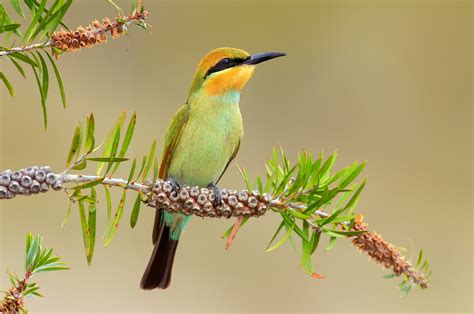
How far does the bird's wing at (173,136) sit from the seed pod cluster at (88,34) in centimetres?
82

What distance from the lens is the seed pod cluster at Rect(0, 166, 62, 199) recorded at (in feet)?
1.78

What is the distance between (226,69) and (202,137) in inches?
7.8

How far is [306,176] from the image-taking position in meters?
0.71

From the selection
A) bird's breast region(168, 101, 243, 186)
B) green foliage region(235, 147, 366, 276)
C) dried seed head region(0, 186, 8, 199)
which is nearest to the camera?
dried seed head region(0, 186, 8, 199)

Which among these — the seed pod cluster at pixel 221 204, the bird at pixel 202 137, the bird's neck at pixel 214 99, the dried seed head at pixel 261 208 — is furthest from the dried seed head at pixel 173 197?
the bird's neck at pixel 214 99

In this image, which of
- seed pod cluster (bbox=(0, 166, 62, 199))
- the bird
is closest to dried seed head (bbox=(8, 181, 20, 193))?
seed pod cluster (bbox=(0, 166, 62, 199))

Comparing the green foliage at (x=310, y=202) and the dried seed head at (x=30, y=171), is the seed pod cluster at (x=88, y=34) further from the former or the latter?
the green foliage at (x=310, y=202)

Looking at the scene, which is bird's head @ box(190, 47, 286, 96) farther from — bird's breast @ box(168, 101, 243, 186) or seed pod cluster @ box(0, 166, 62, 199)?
seed pod cluster @ box(0, 166, 62, 199)

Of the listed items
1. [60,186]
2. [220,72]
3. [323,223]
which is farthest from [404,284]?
[220,72]

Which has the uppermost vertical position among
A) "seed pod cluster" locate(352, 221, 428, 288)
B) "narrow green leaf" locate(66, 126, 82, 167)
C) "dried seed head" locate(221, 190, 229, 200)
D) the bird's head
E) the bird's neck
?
the bird's head

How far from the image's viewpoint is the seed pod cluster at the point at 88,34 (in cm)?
59

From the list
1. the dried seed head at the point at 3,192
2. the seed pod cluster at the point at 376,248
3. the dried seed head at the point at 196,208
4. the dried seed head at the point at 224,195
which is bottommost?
the seed pod cluster at the point at 376,248

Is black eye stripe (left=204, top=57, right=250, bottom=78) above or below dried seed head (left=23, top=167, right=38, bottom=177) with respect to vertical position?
above

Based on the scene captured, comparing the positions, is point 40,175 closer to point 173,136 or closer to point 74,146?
point 74,146
